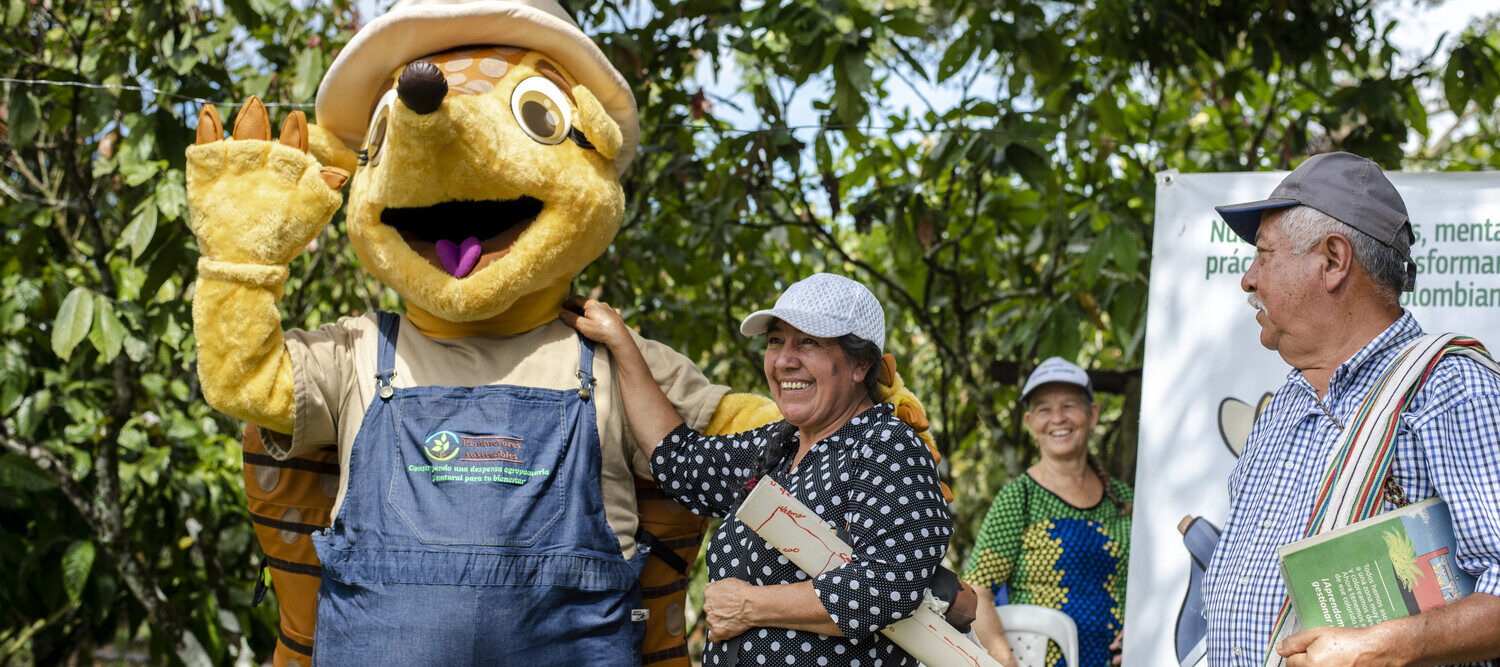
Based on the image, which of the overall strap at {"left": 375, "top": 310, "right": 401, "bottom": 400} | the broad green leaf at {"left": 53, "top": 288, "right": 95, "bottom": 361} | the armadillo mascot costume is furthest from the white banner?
the broad green leaf at {"left": 53, "top": 288, "right": 95, "bottom": 361}

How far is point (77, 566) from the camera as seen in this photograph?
3.70 meters

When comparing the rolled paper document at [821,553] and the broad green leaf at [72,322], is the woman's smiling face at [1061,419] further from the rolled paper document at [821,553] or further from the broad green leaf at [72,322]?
the broad green leaf at [72,322]

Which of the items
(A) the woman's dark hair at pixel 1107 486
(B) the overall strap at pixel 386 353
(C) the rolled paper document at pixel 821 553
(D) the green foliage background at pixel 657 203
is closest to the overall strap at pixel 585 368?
(B) the overall strap at pixel 386 353

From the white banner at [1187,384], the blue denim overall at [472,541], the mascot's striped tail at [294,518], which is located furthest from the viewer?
the white banner at [1187,384]

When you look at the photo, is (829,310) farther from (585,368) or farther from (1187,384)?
(1187,384)

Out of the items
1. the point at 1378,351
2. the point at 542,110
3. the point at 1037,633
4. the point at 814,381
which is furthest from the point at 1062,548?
the point at 542,110

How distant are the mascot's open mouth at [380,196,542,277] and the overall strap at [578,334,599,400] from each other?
266 millimetres

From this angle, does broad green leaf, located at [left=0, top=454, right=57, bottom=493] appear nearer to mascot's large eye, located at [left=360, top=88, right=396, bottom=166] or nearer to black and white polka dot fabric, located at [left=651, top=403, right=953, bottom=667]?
mascot's large eye, located at [left=360, top=88, right=396, bottom=166]

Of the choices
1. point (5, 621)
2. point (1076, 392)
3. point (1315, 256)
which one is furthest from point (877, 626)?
point (5, 621)

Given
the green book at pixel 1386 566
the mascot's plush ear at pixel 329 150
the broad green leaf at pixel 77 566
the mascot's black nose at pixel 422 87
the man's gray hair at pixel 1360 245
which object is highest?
the mascot's black nose at pixel 422 87

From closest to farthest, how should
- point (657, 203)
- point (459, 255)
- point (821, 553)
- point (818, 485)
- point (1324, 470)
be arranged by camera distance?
point (1324, 470) < point (821, 553) < point (818, 485) < point (459, 255) < point (657, 203)

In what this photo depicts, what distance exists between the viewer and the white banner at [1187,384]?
295cm

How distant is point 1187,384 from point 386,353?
196 cm

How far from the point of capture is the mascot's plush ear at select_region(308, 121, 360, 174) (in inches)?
99.9
